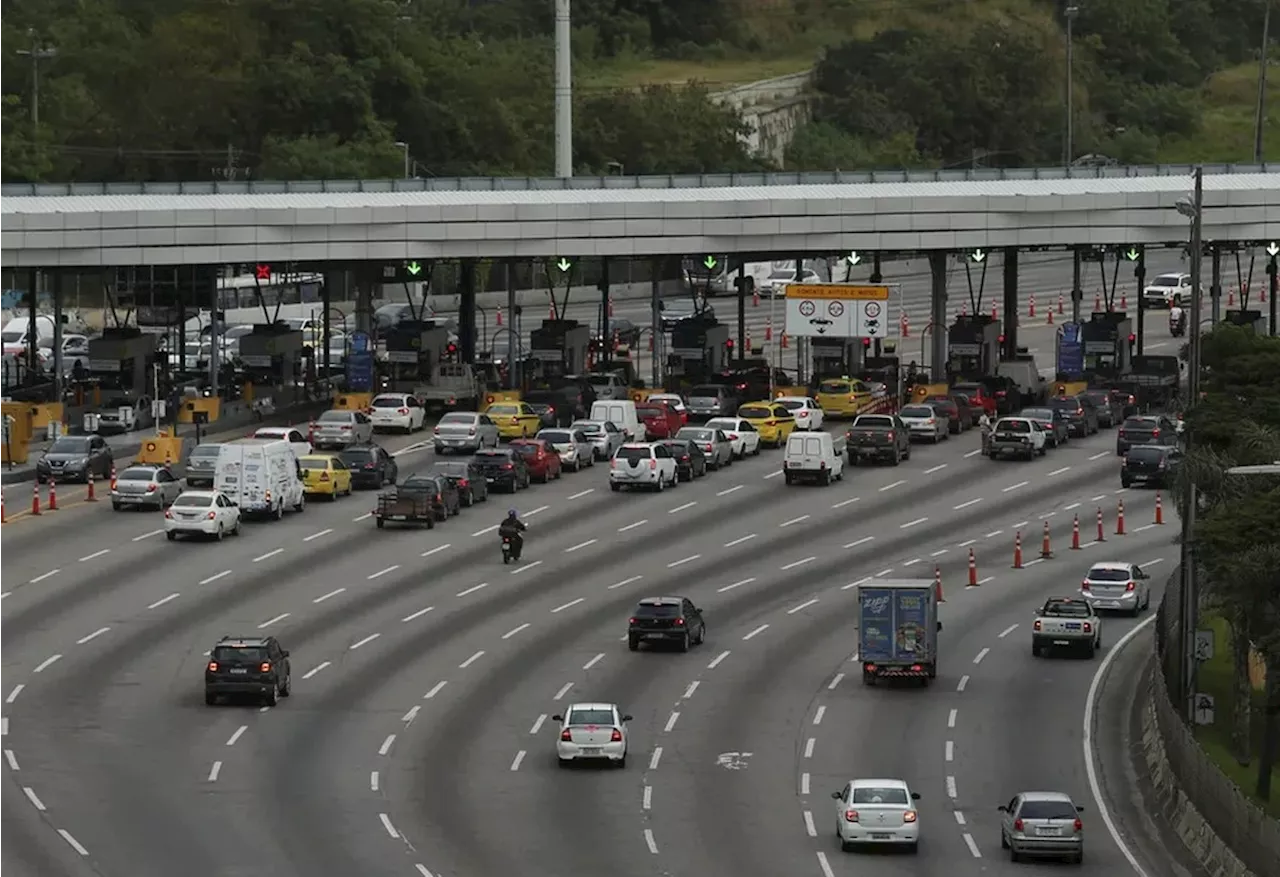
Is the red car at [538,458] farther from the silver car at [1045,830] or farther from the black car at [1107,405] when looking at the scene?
the silver car at [1045,830]

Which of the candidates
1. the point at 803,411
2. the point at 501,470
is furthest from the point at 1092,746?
the point at 803,411

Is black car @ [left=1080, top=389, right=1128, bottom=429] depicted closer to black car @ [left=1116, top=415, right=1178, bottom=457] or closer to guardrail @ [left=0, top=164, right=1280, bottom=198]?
black car @ [left=1116, top=415, right=1178, bottom=457]

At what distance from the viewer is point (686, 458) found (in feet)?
353

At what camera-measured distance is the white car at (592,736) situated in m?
69.4

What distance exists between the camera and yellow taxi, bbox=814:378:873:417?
12238 centimetres

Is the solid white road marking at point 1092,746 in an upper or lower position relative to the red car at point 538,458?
lower

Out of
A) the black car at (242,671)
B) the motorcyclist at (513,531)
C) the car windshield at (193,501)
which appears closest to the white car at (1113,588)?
the motorcyclist at (513,531)

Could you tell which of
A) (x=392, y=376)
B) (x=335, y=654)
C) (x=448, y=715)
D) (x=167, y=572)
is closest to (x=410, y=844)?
(x=448, y=715)

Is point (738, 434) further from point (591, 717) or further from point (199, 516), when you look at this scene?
point (591, 717)

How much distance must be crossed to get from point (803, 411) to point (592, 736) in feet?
161

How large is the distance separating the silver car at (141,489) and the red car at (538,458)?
37.4ft

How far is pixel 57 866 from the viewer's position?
197 ft

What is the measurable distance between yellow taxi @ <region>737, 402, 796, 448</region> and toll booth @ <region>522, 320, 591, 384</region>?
53.3 ft

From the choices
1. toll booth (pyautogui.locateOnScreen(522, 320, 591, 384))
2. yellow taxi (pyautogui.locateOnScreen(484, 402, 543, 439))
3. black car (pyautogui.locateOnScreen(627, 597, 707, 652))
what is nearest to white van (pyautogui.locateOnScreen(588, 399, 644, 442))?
yellow taxi (pyautogui.locateOnScreen(484, 402, 543, 439))
